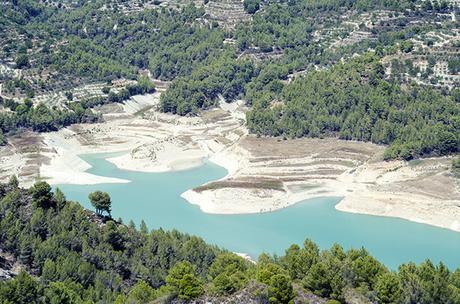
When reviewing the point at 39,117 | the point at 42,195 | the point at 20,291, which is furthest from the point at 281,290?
the point at 39,117

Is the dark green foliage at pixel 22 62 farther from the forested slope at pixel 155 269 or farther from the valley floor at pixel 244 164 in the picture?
the forested slope at pixel 155 269

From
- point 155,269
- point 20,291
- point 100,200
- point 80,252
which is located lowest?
point 155,269

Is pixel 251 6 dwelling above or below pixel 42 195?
above

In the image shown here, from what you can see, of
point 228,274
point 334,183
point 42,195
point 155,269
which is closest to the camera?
point 228,274

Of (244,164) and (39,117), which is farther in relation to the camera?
(39,117)

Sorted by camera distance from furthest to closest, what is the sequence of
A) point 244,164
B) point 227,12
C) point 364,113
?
point 227,12 < point 364,113 < point 244,164

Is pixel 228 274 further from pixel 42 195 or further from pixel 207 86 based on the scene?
pixel 207 86

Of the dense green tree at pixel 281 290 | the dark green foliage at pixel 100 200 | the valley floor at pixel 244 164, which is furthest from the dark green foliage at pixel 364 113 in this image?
the dense green tree at pixel 281 290
